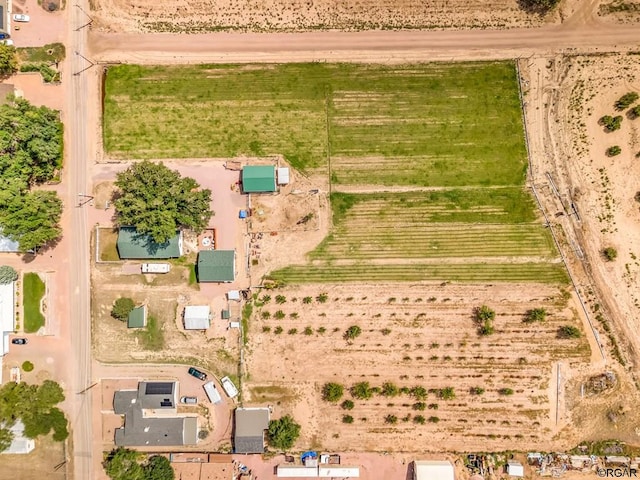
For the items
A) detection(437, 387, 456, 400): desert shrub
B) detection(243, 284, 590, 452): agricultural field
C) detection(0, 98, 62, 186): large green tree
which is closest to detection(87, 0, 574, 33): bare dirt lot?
detection(0, 98, 62, 186): large green tree

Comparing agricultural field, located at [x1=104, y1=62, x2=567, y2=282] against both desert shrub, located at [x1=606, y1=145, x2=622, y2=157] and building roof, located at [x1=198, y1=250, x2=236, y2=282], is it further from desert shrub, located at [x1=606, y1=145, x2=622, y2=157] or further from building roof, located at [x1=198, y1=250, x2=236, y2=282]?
desert shrub, located at [x1=606, y1=145, x2=622, y2=157]

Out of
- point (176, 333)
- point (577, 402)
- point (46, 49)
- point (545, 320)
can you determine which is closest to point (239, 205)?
point (176, 333)

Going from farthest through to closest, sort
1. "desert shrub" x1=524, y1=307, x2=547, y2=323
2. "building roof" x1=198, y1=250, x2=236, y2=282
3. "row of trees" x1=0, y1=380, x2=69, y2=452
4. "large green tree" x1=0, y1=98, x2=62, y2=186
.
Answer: "building roof" x1=198, y1=250, x2=236, y2=282 → "desert shrub" x1=524, y1=307, x2=547, y2=323 → "row of trees" x1=0, y1=380, x2=69, y2=452 → "large green tree" x1=0, y1=98, x2=62, y2=186

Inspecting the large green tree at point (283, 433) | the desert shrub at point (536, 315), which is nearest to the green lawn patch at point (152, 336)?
the large green tree at point (283, 433)

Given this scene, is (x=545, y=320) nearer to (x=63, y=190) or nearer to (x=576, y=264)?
(x=576, y=264)

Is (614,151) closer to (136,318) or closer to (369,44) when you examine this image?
(369,44)
